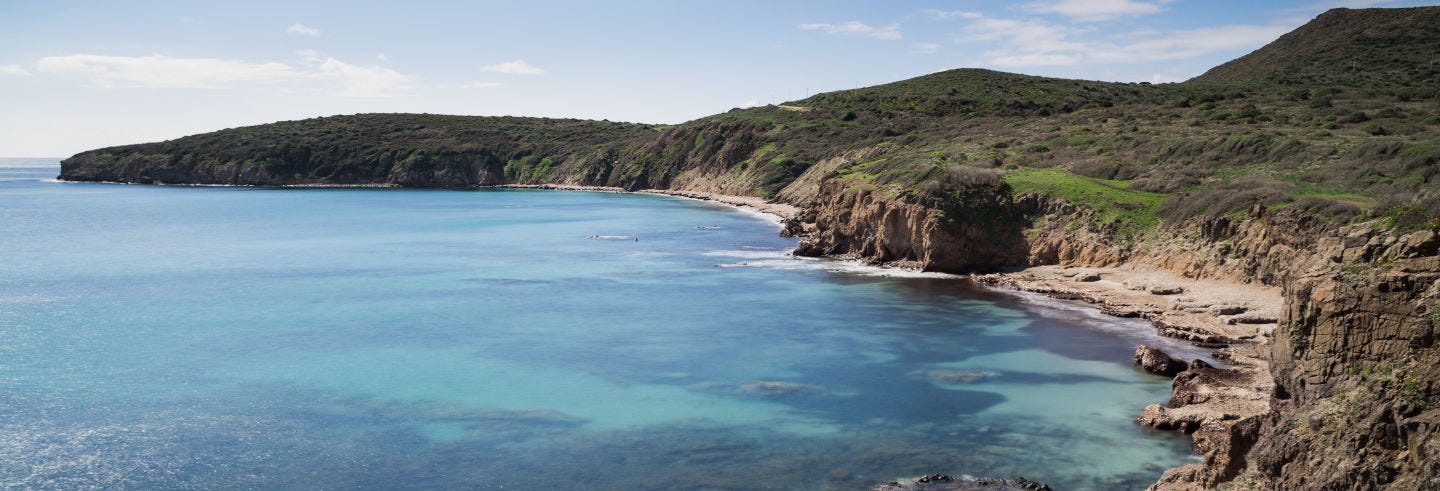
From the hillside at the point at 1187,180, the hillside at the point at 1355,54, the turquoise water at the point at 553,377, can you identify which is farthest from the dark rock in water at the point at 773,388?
the hillside at the point at 1355,54

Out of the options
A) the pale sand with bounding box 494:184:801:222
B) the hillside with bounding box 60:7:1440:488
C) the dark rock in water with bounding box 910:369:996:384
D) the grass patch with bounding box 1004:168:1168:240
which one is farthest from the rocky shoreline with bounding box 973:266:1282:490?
the pale sand with bounding box 494:184:801:222

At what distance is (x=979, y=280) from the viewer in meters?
49.0

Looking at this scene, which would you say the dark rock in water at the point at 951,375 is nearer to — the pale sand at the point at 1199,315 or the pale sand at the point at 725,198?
the pale sand at the point at 1199,315

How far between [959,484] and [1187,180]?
3619 centimetres

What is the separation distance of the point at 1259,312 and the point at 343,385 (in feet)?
101

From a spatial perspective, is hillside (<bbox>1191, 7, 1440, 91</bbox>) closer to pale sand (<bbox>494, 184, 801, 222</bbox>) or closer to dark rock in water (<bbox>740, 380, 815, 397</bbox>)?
pale sand (<bbox>494, 184, 801, 222</bbox>)

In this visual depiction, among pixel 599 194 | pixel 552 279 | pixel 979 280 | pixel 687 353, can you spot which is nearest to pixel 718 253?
pixel 552 279

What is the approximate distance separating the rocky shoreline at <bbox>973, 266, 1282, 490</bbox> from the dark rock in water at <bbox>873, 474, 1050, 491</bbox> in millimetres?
2835

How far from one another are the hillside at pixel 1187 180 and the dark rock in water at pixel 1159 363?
3839mm

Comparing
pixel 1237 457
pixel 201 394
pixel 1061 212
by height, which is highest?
pixel 1061 212

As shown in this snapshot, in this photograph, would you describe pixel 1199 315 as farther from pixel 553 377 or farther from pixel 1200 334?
pixel 553 377

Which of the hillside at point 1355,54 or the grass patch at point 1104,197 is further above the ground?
the hillside at point 1355,54

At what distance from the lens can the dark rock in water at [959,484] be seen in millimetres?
20422

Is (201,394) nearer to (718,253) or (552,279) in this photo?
(552,279)
